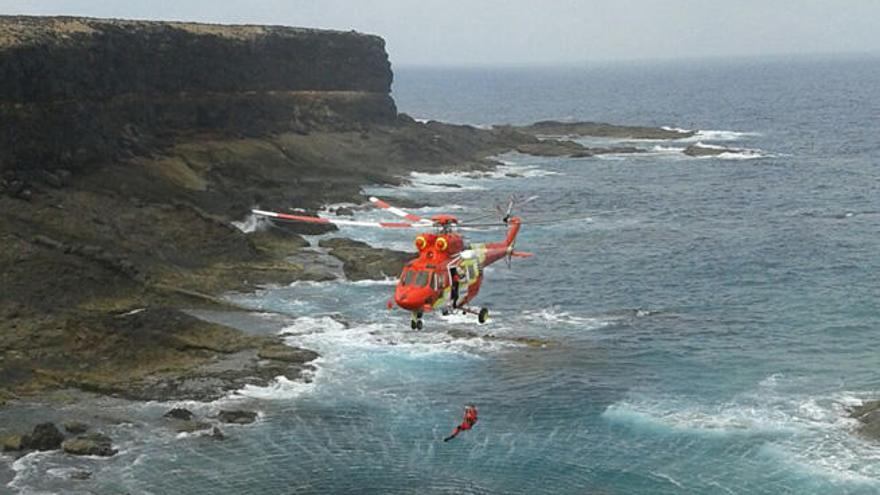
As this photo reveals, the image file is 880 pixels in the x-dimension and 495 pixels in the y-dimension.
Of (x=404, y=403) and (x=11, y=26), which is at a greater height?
(x=11, y=26)

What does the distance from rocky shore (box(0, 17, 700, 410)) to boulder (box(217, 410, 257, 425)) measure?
2.58m

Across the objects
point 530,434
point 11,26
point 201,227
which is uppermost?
point 11,26

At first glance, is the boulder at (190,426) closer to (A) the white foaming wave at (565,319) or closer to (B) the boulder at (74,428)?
(B) the boulder at (74,428)

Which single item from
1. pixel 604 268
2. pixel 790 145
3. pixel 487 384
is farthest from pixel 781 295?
pixel 790 145

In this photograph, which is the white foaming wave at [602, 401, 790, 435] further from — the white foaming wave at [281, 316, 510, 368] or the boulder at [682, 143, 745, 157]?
the boulder at [682, 143, 745, 157]

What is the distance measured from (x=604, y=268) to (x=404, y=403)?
89.8 ft

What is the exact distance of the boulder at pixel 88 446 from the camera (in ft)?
120

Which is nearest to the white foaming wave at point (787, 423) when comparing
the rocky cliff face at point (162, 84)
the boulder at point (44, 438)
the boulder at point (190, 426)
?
the boulder at point (190, 426)

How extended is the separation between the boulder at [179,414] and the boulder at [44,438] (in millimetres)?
4402

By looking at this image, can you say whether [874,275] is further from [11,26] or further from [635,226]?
[11,26]

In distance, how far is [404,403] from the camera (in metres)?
42.4

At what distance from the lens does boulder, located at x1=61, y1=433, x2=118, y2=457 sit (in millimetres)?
36594

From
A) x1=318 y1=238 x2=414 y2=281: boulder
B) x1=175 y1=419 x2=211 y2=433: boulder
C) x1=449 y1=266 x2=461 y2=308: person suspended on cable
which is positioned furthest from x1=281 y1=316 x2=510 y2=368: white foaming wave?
x1=449 y1=266 x2=461 y2=308: person suspended on cable

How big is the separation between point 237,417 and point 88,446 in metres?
5.78
